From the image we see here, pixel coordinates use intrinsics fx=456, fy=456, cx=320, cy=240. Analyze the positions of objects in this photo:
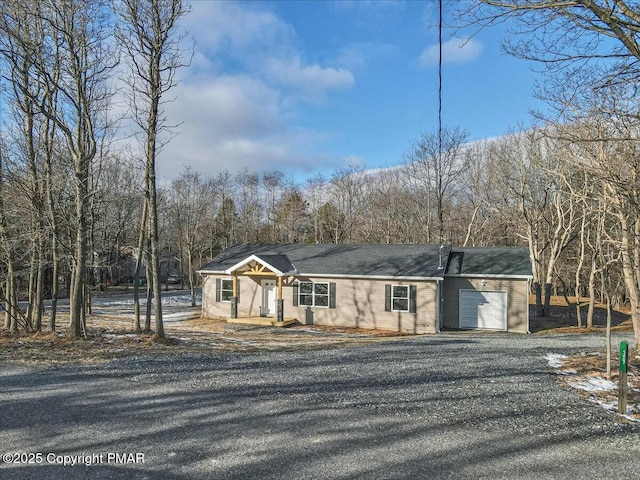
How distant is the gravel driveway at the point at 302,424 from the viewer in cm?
399

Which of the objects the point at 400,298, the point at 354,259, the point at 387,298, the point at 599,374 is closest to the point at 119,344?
the point at 599,374

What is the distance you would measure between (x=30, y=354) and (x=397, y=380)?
24.4 feet

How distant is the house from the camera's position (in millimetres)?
18172

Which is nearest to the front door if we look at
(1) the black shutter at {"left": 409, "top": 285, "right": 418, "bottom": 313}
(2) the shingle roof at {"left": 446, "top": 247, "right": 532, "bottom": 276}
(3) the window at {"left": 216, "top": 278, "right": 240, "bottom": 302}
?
(3) the window at {"left": 216, "top": 278, "right": 240, "bottom": 302}

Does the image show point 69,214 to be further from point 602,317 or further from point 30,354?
point 602,317

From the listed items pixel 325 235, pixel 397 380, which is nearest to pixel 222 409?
pixel 397 380

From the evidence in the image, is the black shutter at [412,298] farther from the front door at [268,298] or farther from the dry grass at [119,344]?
the front door at [268,298]

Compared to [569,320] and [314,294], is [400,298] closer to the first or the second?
[314,294]

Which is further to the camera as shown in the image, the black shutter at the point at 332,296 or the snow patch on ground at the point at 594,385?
the black shutter at the point at 332,296

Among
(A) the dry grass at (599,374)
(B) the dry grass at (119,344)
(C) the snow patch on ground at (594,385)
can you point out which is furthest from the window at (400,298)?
(C) the snow patch on ground at (594,385)

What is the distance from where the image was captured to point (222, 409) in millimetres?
5562

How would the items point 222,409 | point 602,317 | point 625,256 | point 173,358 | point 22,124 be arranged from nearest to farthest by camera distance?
point 222,409
point 173,358
point 625,256
point 22,124
point 602,317

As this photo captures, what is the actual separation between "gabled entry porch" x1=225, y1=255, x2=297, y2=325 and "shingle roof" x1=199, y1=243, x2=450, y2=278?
34 cm

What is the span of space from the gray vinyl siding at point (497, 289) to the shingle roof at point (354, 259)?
1191 millimetres
